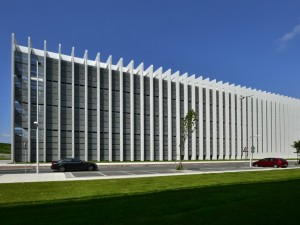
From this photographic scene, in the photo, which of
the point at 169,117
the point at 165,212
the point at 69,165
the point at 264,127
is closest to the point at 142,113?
the point at 169,117

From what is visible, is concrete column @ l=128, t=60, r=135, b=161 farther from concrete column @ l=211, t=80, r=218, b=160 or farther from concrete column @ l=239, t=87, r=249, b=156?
concrete column @ l=239, t=87, r=249, b=156

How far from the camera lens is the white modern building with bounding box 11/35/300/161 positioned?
43.6m

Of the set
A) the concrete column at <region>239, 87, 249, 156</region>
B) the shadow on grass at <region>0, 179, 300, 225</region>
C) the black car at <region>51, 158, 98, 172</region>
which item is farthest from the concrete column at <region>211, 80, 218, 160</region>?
the shadow on grass at <region>0, 179, 300, 225</region>

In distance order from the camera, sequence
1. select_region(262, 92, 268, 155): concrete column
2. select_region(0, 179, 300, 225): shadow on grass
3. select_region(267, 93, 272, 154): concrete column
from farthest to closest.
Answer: select_region(267, 93, 272, 154): concrete column → select_region(262, 92, 268, 155): concrete column → select_region(0, 179, 300, 225): shadow on grass

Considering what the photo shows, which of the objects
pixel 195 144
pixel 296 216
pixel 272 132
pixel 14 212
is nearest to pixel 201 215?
pixel 296 216

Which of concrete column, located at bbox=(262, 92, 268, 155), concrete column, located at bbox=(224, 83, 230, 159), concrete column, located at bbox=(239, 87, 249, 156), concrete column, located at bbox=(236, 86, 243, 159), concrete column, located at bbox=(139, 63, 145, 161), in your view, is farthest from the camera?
concrete column, located at bbox=(262, 92, 268, 155)

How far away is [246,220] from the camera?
22.6ft

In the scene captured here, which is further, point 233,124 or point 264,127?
point 264,127

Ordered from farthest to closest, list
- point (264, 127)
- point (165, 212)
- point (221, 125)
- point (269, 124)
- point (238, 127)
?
point (269, 124) < point (264, 127) < point (238, 127) < point (221, 125) < point (165, 212)

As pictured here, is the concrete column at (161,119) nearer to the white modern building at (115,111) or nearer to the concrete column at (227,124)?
the white modern building at (115,111)

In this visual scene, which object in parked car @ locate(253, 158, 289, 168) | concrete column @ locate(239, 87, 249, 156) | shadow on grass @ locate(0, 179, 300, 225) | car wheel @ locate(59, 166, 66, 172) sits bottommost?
parked car @ locate(253, 158, 289, 168)

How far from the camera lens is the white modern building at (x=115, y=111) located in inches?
1715

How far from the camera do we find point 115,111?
51.6 metres

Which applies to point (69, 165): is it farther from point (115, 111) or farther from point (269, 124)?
point (269, 124)
